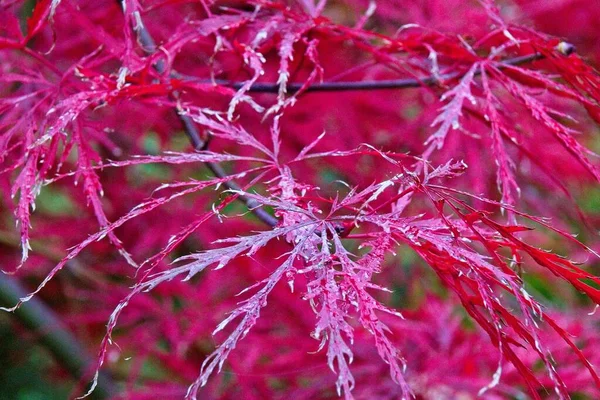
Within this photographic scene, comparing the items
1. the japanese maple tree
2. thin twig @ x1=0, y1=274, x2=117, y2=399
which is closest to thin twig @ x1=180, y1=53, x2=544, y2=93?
the japanese maple tree

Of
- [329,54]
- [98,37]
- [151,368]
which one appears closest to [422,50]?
[98,37]

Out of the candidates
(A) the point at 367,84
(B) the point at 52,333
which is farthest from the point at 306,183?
(B) the point at 52,333

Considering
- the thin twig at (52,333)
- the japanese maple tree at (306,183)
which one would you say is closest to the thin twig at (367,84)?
the japanese maple tree at (306,183)

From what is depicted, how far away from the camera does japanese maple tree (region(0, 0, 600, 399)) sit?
50cm

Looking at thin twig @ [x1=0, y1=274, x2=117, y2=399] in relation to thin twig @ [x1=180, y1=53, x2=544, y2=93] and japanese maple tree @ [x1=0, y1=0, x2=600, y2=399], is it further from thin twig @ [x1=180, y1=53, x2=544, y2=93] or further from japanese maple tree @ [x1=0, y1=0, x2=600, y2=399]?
thin twig @ [x1=180, y1=53, x2=544, y2=93]

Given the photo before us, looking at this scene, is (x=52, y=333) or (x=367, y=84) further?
(x=52, y=333)

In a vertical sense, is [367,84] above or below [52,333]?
above

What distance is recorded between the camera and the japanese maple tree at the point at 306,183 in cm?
50

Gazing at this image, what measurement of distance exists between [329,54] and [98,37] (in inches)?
24.7

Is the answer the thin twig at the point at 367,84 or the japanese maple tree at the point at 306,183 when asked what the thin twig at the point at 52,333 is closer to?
the japanese maple tree at the point at 306,183

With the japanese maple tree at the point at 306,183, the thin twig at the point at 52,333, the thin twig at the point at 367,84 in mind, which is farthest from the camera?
the thin twig at the point at 52,333

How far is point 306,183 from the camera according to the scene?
0.81 meters

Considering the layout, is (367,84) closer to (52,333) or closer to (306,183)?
(306,183)

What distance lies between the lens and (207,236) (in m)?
1.21
